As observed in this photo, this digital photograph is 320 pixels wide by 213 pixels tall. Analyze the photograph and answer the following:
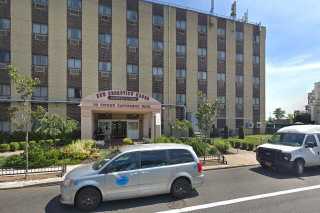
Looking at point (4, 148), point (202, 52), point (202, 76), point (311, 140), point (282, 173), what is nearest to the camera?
point (282, 173)

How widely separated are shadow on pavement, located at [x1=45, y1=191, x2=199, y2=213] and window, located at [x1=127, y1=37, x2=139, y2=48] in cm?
2589

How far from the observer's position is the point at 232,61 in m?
39.8

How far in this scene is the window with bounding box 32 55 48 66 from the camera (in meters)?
29.2

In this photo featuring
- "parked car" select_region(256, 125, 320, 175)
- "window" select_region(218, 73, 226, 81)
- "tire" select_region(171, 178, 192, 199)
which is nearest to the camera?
"tire" select_region(171, 178, 192, 199)

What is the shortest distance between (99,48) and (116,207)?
25.8 m

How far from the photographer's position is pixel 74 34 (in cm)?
3095

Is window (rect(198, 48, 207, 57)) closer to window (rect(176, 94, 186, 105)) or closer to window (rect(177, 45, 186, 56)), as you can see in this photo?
window (rect(177, 45, 186, 56))

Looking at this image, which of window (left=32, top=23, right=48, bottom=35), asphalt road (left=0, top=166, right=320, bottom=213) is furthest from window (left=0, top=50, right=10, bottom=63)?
asphalt road (left=0, top=166, right=320, bottom=213)

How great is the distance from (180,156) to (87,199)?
3.44m

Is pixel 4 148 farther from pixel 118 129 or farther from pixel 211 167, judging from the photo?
pixel 211 167

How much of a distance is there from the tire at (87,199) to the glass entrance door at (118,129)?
77.9ft

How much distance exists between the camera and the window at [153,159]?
370 inches

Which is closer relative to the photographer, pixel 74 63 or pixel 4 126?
pixel 4 126

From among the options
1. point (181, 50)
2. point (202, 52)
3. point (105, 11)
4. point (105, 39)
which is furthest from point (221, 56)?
point (105, 11)
